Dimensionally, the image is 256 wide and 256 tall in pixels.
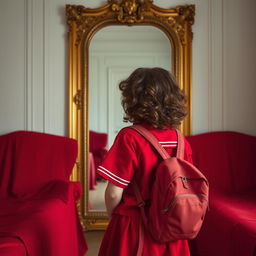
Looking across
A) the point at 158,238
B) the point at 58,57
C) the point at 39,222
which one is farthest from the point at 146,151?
the point at 58,57

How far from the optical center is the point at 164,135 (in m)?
1.33

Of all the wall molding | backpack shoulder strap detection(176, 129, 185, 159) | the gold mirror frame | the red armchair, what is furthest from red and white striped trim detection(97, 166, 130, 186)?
the wall molding

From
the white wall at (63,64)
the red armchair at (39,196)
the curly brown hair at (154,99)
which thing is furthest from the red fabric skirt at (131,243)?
the white wall at (63,64)

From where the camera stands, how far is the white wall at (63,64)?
3.16 metres

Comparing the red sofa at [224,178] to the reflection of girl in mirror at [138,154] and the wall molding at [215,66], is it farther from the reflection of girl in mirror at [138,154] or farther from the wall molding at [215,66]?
the reflection of girl in mirror at [138,154]

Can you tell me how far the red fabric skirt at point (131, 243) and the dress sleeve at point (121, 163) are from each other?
0.57ft

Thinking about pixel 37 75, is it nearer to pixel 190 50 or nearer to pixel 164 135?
pixel 190 50

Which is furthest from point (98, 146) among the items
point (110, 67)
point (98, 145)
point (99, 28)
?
point (99, 28)

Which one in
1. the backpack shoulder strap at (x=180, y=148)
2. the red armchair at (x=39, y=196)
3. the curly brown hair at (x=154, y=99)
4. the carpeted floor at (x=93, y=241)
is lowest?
the carpeted floor at (x=93, y=241)

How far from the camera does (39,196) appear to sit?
265 centimetres

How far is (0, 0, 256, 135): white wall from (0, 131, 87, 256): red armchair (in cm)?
26

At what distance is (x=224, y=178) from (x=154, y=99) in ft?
6.32

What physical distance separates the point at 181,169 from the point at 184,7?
7.63 feet

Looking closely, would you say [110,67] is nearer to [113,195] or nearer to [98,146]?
[98,146]
